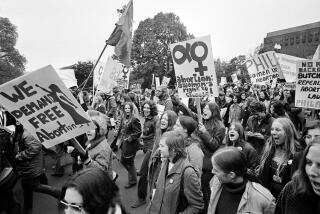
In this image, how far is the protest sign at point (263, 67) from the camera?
316 inches

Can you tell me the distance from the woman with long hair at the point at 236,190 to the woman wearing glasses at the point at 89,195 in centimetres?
100

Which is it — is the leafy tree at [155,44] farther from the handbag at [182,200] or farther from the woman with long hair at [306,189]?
the woman with long hair at [306,189]

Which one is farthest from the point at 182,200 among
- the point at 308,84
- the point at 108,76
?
the point at 108,76

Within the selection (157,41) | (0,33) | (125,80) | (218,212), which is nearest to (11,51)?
(0,33)

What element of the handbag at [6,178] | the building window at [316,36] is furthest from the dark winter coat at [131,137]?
the building window at [316,36]

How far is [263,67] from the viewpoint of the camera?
818 cm

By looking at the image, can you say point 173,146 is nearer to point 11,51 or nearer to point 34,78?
point 34,78

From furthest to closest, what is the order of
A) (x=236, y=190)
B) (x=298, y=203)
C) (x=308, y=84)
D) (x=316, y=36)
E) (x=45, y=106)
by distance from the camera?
1. (x=316, y=36)
2. (x=308, y=84)
3. (x=45, y=106)
4. (x=236, y=190)
5. (x=298, y=203)

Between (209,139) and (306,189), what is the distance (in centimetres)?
213

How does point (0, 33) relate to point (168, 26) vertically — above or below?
above

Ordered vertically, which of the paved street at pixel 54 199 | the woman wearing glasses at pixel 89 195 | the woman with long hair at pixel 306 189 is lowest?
the paved street at pixel 54 199

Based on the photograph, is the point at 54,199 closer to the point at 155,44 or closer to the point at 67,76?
the point at 67,76

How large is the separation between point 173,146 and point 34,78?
1.62 m

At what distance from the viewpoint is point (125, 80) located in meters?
11.8
